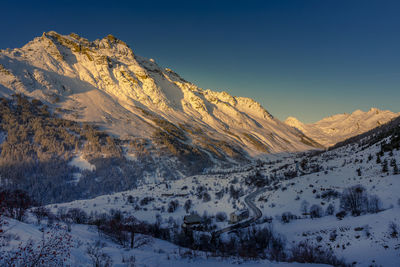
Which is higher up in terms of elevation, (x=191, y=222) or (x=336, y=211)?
(x=336, y=211)

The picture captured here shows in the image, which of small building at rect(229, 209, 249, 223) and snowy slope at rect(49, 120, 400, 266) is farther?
small building at rect(229, 209, 249, 223)

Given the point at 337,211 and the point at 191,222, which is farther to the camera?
the point at 191,222

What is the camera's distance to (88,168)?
149 m

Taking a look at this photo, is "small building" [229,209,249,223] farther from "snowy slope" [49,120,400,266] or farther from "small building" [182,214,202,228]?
"small building" [182,214,202,228]

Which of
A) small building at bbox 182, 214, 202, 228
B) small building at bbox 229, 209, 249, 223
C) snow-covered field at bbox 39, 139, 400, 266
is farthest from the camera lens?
small building at bbox 229, 209, 249, 223

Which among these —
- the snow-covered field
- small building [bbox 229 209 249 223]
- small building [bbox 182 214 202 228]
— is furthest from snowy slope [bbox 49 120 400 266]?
small building [bbox 182 214 202 228]

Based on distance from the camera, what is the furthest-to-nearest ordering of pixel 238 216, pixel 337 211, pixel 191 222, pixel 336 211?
1. pixel 238 216
2. pixel 191 222
3. pixel 336 211
4. pixel 337 211

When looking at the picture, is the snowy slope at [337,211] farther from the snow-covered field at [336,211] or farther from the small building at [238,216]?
the small building at [238,216]

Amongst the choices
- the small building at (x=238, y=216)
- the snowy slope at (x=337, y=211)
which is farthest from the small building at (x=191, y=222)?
the small building at (x=238, y=216)

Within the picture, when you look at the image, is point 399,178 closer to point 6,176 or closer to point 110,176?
point 110,176

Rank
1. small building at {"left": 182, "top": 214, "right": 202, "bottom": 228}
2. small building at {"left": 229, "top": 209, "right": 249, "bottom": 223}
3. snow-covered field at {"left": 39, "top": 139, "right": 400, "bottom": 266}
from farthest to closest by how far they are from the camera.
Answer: small building at {"left": 229, "top": 209, "right": 249, "bottom": 223}, small building at {"left": 182, "top": 214, "right": 202, "bottom": 228}, snow-covered field at {"left": 39, "top": 139, "right": 400, "bottom": 266}

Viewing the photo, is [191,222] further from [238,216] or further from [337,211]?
[337,211]

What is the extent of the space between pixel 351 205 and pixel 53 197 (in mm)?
130582

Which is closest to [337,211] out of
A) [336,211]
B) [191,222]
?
[336,211]
